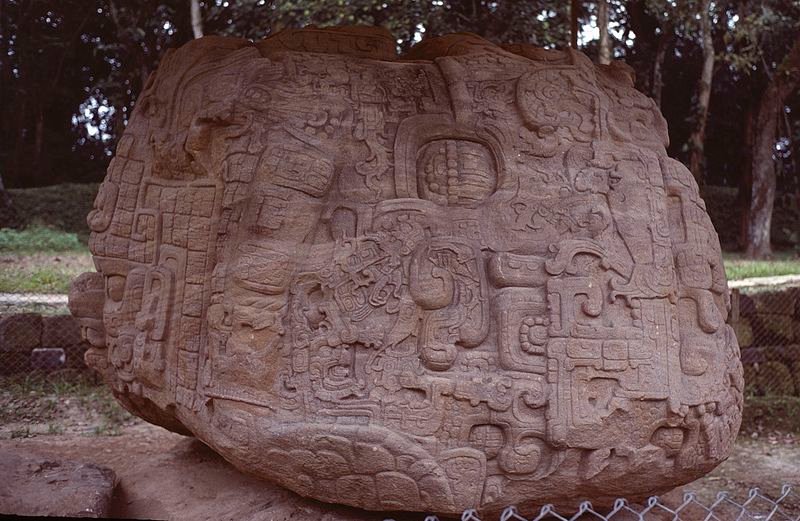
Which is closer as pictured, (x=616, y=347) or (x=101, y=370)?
(x=616, y=347)

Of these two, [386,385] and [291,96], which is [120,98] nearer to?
[291,96]

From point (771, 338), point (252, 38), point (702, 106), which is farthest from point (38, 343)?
point (702, 106)

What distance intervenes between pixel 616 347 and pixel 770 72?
7927 mm

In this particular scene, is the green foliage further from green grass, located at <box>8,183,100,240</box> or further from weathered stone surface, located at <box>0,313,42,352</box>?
green grass, located at <box>8,183,100,240</box>

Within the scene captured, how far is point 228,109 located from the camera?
3.40m

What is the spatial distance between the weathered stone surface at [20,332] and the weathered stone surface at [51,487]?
2.25 meters

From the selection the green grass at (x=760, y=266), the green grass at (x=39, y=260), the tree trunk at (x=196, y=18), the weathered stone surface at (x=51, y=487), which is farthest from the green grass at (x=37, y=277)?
the green grass at (x=760, y=266)

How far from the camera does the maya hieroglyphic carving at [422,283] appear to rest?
3.20 meters

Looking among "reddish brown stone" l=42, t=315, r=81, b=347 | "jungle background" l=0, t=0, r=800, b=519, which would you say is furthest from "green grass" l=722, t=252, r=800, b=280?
"reddish brown stone" l=42, t=315, r=81, b=347

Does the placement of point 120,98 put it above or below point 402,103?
above

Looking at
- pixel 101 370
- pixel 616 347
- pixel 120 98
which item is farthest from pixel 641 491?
pixel 120 98

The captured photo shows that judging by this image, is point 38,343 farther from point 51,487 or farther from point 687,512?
point 687,512

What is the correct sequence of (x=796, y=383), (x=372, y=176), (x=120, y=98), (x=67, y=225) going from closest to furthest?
(x=372, y=176)
(x=796, y=383)
(x=67, y=225)
(x=120, y=98)

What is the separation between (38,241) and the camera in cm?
673
